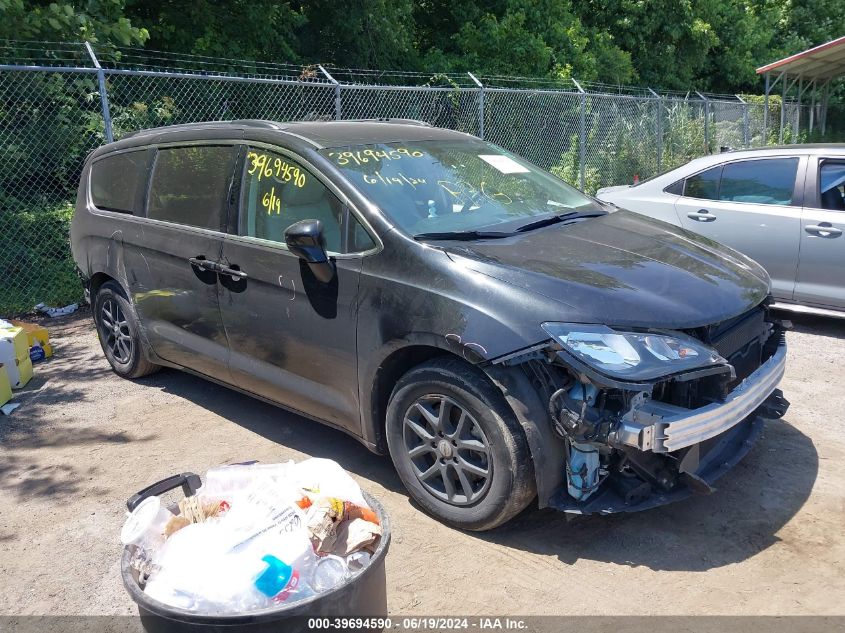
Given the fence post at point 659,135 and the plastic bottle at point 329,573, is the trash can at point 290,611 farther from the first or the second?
the fence post at point 659,135

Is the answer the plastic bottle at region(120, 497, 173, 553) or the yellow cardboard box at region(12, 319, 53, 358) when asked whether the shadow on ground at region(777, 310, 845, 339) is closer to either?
the plastic bottle at region(120, 497, 173, 553)

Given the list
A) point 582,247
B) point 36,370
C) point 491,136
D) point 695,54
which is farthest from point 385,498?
point 695,54

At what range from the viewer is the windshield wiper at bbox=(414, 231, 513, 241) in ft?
11.8

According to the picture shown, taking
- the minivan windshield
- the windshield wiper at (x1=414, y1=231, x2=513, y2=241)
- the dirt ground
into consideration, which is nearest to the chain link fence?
the minivan windshield

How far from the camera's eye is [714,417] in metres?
3.09

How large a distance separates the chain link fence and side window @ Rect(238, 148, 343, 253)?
5.78 feet

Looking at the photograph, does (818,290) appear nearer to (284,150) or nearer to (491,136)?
(284,150)

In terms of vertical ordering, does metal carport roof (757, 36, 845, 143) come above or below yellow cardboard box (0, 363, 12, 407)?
Answer: above

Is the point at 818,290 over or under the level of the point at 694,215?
under

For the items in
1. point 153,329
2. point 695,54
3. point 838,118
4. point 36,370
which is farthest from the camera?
point 838,118

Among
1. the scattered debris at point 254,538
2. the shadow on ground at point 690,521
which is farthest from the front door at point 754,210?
the scattered debris at point 254,538

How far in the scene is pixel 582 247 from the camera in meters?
3.70

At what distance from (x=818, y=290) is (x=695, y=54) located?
18.0m

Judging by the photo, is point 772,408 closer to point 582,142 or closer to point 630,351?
point 630,351
